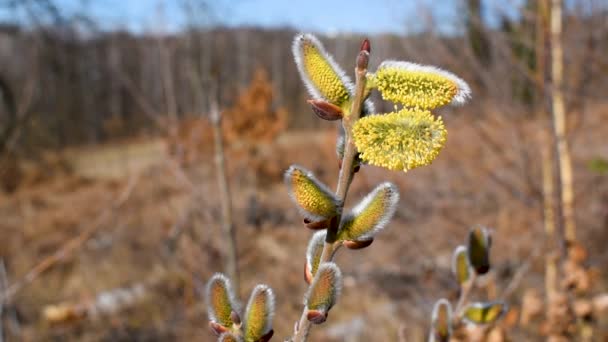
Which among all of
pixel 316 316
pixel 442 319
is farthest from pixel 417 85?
pixel 442 319

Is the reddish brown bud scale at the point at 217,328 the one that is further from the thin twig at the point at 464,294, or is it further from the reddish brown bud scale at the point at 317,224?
the thin twig at the point at 464,294

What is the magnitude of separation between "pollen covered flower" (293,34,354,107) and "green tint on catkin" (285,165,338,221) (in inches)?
3.3

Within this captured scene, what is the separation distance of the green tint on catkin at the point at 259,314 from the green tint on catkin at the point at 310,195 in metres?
0.11

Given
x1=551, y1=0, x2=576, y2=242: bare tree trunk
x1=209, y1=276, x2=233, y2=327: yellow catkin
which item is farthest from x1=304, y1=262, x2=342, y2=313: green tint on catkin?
x1=551, y1=0, x2=576, y2=242: bare tree trunk

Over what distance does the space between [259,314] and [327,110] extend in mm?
239

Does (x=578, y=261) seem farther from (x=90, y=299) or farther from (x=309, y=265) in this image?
(x=90, y=299)

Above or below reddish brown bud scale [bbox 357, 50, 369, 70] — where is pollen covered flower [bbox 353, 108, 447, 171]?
below

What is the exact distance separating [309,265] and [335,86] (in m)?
0.21

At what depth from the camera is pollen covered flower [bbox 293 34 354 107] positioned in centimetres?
57

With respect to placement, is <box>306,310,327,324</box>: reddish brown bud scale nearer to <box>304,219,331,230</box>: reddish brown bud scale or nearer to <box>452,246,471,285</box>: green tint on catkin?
<box>304,219,331,230</box>: reddish brown bud scale

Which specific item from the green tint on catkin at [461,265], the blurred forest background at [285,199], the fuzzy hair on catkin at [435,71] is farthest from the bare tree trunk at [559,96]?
the fuzzy hair on catkin at [435,71]

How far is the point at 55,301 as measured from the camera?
263 inches

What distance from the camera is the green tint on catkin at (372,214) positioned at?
57cm

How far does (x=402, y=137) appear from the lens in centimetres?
55
